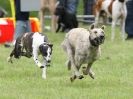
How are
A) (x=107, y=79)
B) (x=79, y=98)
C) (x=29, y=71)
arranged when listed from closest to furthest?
1. (x=79, y=98)
2. (x=107, y=79)
3. (x=29, y=71)

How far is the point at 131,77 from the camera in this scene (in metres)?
9.98

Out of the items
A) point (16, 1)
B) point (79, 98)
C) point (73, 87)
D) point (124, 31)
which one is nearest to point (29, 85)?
point (73, 87)

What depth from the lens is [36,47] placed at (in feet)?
31.8

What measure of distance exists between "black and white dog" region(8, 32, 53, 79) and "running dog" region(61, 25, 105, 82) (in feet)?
1.17

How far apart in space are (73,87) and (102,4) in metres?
9.03

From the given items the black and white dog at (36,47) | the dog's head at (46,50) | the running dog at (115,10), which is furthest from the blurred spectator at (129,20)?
the dog's head at (46,50)

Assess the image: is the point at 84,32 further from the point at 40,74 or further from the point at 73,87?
the point at 40,74

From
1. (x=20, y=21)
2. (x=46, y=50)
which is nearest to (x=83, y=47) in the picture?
(x=46, y=50)

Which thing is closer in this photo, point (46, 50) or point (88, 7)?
point (46, 50)

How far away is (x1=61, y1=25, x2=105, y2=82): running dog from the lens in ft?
28.3

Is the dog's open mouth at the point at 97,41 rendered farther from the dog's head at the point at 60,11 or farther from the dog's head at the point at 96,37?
the dog's head at the point at 60,11

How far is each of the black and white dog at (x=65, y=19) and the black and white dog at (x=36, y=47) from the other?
8357 mm

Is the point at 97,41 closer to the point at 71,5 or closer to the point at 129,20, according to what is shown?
the point at 129,20

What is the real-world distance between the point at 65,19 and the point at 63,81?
9590 millimetres
